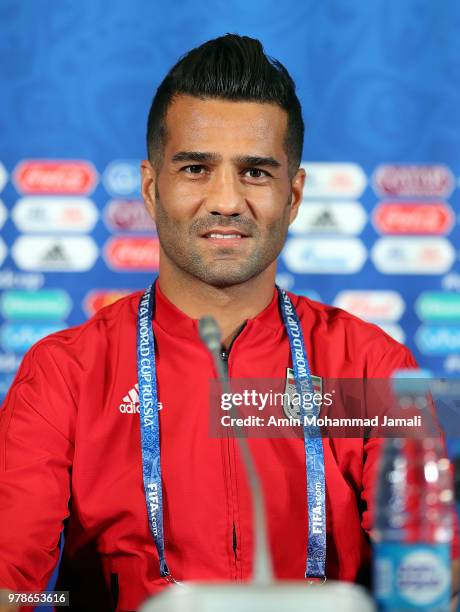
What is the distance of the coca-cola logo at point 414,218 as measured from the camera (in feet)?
8.50

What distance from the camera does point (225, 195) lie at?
1.64 metres

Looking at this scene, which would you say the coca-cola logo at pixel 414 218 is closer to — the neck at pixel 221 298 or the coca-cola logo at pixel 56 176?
the coca-cola logo at pixel 56 176

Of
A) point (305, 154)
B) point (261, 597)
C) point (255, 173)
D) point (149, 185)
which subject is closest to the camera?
point (261, 597)

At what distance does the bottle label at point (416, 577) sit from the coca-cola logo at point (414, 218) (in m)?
1.72

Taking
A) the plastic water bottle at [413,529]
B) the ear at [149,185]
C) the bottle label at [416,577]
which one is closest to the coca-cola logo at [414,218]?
the ear at [149,185]

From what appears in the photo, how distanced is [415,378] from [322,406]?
18 cm

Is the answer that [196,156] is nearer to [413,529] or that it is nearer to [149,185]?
[149,185]

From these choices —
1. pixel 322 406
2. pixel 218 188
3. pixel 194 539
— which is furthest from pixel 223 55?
pixel 194 539

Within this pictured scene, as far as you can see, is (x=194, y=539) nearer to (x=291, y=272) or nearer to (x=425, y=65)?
(x=291, y=272)

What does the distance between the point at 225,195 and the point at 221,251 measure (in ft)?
0.32

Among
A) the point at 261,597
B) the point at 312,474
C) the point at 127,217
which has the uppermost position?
the point at 127,217

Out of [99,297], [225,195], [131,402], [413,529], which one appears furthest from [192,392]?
[99,297]

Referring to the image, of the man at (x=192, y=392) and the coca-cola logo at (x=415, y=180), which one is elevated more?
the coca-cola logo at (x=415, y=180)

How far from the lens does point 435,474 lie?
1180 mm
